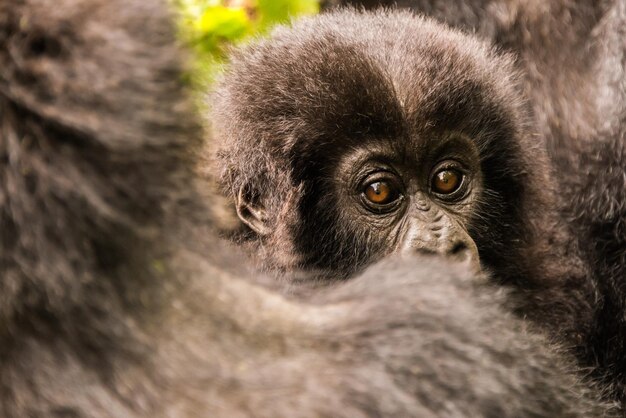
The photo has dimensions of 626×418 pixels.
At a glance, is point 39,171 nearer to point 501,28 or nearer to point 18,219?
point 18,219

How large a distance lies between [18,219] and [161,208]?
0.26 m

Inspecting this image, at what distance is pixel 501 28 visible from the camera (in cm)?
372

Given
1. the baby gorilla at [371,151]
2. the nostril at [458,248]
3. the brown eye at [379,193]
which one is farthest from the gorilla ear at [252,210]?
the nostril at [458,248]

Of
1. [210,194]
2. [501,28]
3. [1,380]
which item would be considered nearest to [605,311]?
[501,28]

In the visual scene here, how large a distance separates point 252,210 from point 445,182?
694 mm

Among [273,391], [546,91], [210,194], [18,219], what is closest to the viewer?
[18,219]

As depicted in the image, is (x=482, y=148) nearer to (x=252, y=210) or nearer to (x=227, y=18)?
(x=252, y=210)

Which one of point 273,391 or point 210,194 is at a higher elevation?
point 210,194

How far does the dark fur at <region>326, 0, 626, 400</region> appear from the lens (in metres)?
2.95

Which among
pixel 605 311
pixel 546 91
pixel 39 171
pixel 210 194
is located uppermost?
pixel 546 91

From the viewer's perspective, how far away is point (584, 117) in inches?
130

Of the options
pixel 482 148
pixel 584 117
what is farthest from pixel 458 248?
pixel 584 117

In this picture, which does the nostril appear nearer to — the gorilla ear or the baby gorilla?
→ the baby gorilla

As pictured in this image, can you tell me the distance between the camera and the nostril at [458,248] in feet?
8.97
